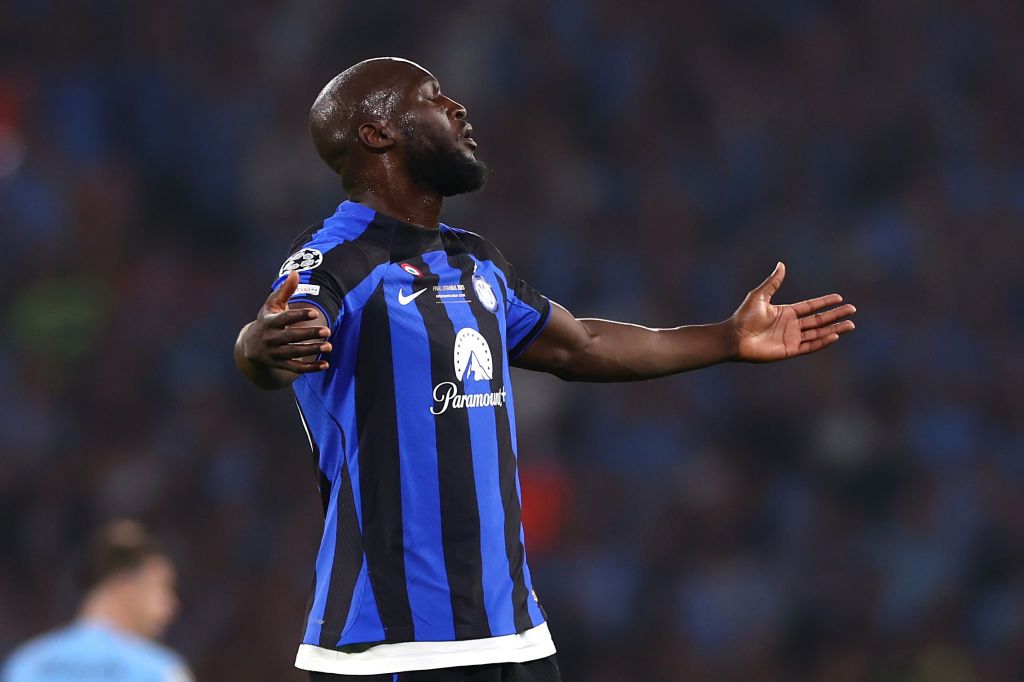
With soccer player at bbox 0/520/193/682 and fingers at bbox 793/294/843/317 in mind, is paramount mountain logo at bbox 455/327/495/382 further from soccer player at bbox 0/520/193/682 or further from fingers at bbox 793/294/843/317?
soccer player at bbox 0/520/193/682

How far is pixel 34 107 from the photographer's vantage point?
8.80 meters

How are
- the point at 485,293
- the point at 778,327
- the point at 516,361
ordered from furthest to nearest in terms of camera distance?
the point at 778,327 < the point at 516,361 < the point at 485,293

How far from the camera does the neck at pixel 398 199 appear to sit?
313 centimetres

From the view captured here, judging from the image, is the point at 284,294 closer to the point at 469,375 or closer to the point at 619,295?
the point at 469,375

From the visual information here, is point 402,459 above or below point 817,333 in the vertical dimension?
below

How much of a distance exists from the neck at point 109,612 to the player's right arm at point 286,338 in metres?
1.27

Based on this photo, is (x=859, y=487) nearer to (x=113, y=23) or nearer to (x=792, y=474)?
(x=792, y=474)

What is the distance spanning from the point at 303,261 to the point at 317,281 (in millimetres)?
71

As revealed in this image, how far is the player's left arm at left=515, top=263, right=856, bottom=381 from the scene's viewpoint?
343 cm

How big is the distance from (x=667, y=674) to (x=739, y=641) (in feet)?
1.24

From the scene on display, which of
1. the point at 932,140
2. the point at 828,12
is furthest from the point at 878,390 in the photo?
the point at 828,12

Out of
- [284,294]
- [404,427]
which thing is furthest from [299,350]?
[404,427]

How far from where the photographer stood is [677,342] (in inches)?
138

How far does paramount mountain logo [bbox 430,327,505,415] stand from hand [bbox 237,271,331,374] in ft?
1.15
